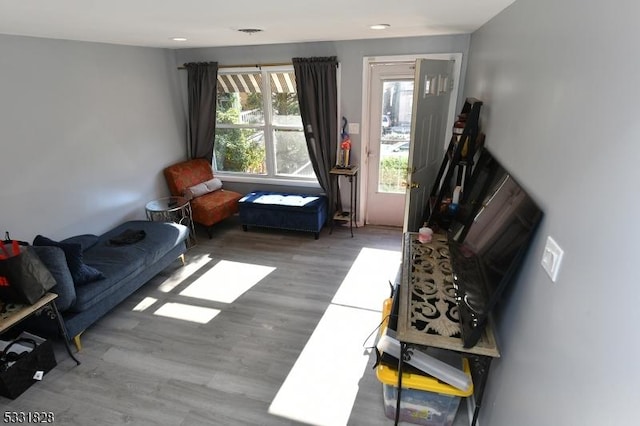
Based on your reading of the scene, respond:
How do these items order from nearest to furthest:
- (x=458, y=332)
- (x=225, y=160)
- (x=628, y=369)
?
(x=628, y=369) → (x=458, y=332) → (x=225, y=160)

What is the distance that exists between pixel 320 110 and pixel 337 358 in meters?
2.74

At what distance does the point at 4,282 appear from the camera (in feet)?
6.82

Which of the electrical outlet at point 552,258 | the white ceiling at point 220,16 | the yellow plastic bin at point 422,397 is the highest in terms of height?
the white ceiling at point 220,16

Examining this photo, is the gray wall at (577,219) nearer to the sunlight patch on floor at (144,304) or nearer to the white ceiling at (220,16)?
the white ceiling at (220,16)

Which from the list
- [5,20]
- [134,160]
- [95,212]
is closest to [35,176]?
[95,212]

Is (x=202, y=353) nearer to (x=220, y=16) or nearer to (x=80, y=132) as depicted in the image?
(x=220, y=16)

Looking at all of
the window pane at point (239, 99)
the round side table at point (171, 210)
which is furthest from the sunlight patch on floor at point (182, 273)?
the window pane at point (239, 99)

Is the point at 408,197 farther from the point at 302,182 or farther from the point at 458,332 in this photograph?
the point at 302,182

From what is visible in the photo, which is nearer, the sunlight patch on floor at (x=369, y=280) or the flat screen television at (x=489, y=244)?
the flat screen television at (x=489, y=244)

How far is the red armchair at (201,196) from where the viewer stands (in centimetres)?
414

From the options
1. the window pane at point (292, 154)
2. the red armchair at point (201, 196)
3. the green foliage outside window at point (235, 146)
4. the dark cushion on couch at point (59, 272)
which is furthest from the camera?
the green foliage outside window at point (235, 146)

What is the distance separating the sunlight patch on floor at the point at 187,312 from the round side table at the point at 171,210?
1175 mm

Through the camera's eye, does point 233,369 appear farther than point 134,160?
No

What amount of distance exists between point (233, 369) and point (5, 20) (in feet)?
8.50
